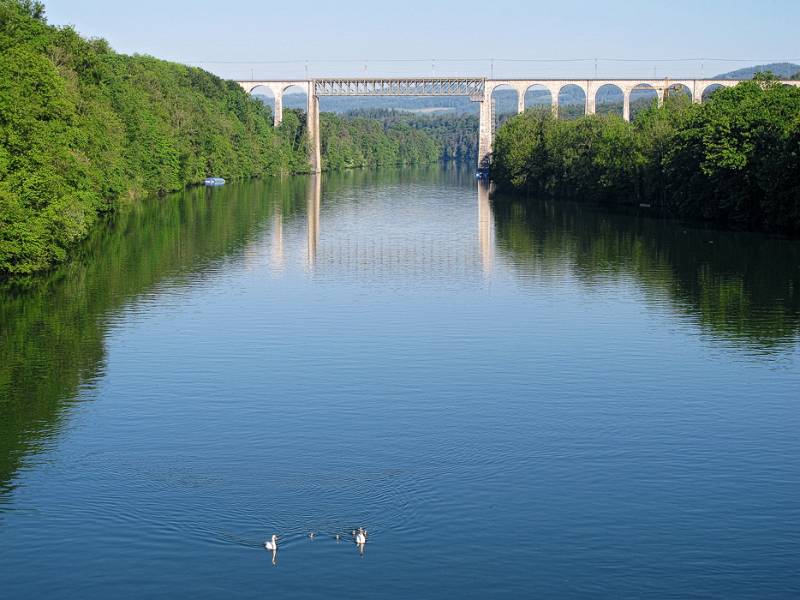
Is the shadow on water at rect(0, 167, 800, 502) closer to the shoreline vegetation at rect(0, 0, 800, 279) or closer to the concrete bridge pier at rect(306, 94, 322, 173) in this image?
the shoreline vegetation at rect(0, 0, 800, 279)

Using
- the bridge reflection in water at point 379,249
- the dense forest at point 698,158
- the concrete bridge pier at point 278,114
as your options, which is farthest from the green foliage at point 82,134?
the dense forest at point 698,158

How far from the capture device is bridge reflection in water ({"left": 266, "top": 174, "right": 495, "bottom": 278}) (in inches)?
2132

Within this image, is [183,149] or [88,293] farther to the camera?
[183,149]

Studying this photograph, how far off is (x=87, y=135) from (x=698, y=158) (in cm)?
3722

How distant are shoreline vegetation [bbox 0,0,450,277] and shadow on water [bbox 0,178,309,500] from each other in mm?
1825

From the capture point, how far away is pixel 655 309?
41.8 meters

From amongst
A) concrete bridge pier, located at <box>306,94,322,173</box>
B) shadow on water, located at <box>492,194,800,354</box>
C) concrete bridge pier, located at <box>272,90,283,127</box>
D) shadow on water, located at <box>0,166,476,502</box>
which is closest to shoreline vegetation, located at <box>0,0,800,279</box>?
shadow on water, located at <box>0,166,476,502</box>

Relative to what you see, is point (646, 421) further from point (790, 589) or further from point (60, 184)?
point (60, 184)

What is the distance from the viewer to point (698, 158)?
2938 inches

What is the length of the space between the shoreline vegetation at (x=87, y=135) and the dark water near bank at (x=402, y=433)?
3.07 metres

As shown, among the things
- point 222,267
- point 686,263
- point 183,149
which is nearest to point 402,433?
point 222,267

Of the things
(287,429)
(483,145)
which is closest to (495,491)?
(287,429)

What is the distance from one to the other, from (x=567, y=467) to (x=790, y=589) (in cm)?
625

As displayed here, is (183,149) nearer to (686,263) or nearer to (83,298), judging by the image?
(686,263)
